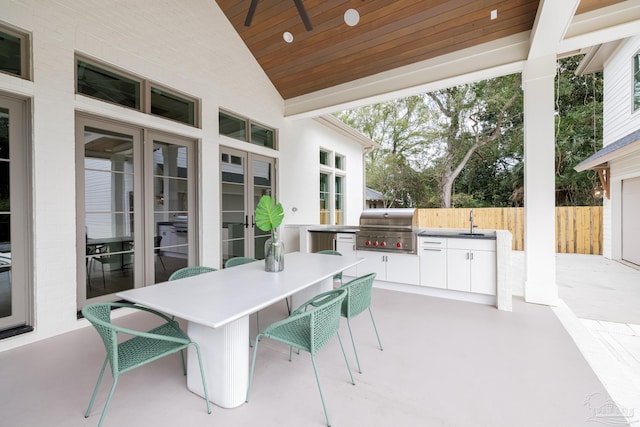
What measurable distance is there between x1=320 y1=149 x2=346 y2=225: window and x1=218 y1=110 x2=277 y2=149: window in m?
2.22

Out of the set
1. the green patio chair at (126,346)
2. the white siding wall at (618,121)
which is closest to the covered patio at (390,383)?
the green patio chair at (126,346)

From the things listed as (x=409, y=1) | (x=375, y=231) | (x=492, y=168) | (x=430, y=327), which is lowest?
(x=430, y=327)

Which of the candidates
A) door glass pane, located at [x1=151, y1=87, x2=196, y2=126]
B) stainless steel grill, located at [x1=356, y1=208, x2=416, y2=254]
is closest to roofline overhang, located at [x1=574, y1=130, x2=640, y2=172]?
stainless steel grill, located at [x1=356, y1=208, x2=416, y2=254]

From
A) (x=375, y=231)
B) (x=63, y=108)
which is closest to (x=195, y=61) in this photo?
(x=63, y=108)

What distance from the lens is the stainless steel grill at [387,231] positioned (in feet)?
13.1

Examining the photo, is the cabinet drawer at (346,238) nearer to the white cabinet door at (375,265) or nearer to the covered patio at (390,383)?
the white cabinet door at (375,265)

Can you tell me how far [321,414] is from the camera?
5.41 feet

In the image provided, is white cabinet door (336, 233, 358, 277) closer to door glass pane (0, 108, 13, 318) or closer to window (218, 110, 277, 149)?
window (218, 110, 277, 149)

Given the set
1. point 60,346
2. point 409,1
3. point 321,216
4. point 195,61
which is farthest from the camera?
point 321,216

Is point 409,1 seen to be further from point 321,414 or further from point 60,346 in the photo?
point 60,346

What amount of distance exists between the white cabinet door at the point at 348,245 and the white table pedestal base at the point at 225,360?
9.96 ft

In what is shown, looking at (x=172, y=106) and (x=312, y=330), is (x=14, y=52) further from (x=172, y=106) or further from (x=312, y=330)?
(x=312, y=330)

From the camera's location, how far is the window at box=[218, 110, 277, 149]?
4.58 meters

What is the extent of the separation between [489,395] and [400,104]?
13469 mm
